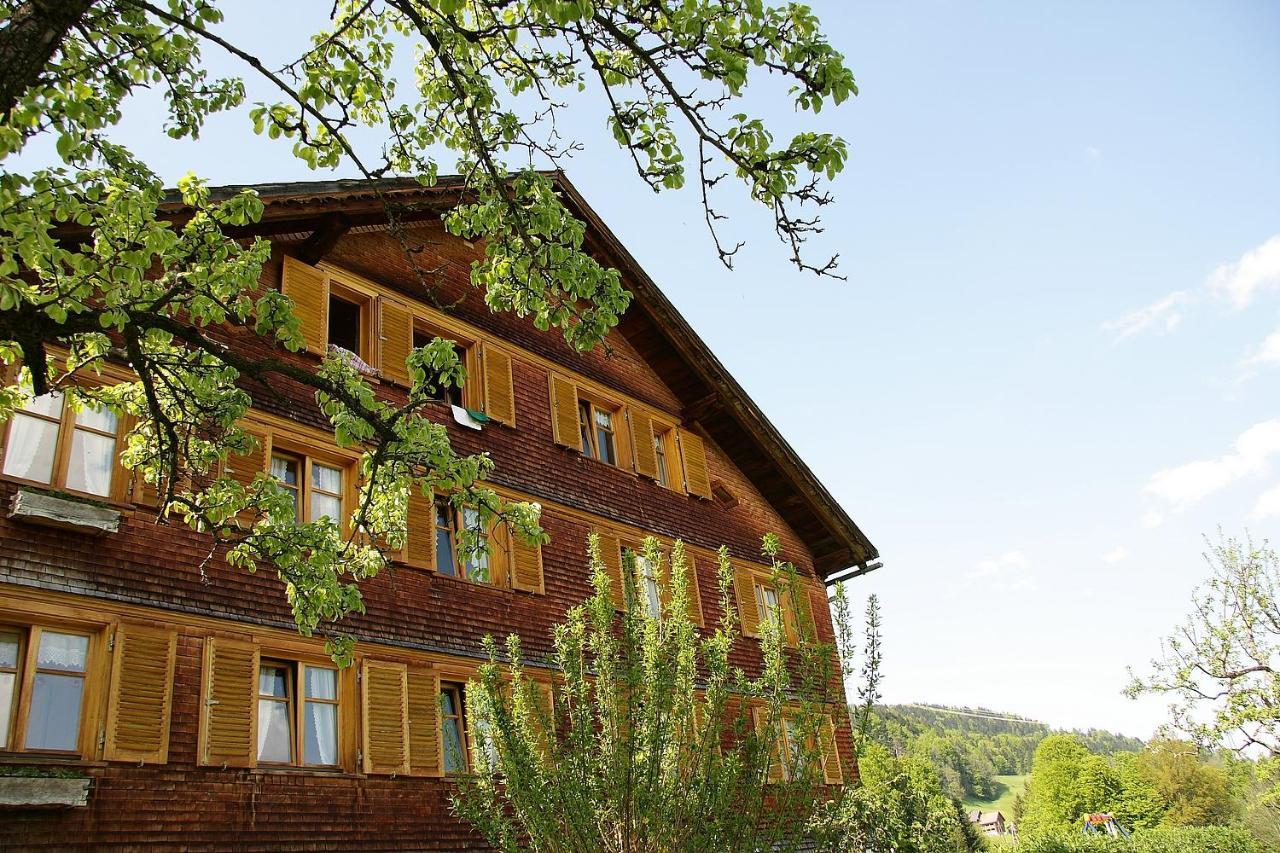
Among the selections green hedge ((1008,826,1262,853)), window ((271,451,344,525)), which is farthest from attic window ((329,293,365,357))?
green hedge ((1008,826,1262,853))

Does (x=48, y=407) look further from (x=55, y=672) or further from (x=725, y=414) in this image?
(x=725, y=414)

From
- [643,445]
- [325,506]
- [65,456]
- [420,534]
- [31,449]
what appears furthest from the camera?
[643,445]

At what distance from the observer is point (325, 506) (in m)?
11.7

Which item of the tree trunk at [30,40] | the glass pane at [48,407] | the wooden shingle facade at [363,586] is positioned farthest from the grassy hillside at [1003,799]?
the tree trunk at [30,40]

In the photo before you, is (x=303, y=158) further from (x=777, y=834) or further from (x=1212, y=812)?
(x=1212, y=812)

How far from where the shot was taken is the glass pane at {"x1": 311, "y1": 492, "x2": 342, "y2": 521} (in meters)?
11.6

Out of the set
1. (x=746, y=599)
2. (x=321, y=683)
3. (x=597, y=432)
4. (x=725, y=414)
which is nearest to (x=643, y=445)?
(x=597, y=432)

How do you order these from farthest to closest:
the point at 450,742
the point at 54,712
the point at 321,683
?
the point at 450,742 < the point at 321,683 < the point at 54,712

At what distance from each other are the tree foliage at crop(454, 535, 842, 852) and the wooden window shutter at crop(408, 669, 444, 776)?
171 centimetres

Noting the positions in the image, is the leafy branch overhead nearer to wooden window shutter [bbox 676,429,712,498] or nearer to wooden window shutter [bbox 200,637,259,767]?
wooden window shutter [bbox 200,637,259,767]

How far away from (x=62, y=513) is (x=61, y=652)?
1.24 m

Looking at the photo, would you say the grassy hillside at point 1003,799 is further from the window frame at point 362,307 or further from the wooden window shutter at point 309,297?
the wooden window shutter at point 309,297

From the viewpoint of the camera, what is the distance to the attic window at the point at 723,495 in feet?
61.3

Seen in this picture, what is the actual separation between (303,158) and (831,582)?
15.9 m
